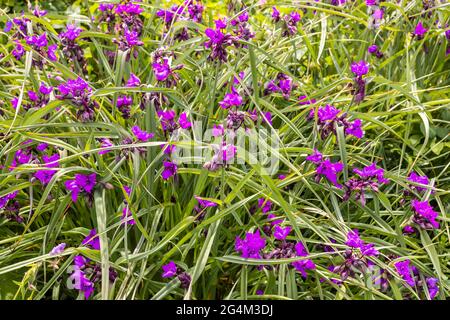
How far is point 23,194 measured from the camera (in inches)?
86.8

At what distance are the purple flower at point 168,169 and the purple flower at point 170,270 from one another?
0.25 m

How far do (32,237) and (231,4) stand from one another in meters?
1.23

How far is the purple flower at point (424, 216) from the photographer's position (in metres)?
A: 1.98

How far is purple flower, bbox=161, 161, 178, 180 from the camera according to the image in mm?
1895

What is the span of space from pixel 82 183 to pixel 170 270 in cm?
36

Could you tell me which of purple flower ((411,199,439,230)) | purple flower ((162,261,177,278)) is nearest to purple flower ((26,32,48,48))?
purple flower ((162,261,177,278))

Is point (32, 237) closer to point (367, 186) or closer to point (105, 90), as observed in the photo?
point (105, 90)

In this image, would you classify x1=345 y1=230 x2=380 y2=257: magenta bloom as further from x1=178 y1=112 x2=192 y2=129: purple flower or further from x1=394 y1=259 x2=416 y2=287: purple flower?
x1=178 y1=112 x2=192 y2=129: purple flower

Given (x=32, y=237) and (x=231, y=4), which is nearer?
(x=32, y=237)

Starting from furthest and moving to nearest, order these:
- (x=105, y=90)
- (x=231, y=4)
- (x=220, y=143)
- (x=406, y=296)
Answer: (x=231, y=4), (x=406, y=296), (x=105, y=90), (x=220, y=143)

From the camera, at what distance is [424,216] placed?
6.53 ft
